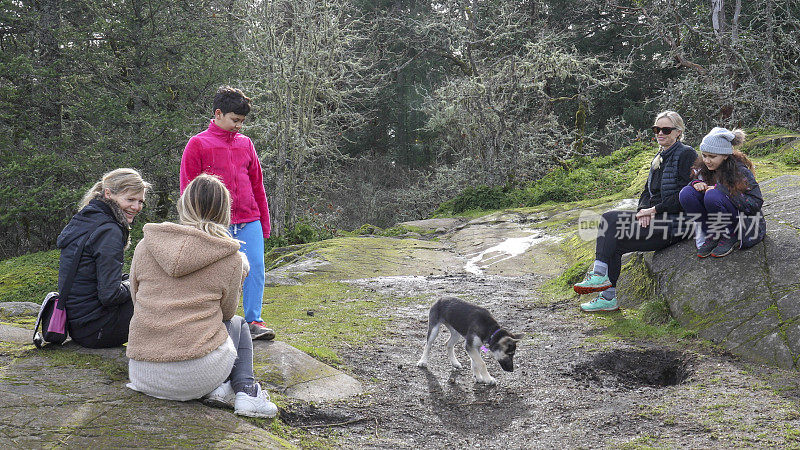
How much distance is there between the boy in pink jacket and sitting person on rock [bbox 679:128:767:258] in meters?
4.27

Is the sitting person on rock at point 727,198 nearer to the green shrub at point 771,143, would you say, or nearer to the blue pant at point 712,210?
the blue pant at point 712,210

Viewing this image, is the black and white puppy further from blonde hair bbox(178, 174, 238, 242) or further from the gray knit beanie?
the gray knit beanie

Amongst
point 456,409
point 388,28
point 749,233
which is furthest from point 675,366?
point 388,28

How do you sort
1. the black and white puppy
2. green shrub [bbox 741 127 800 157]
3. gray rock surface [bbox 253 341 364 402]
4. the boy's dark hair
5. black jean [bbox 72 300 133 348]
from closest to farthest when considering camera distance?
black jean [bbox 72 300 133 348], gray rock surface [bbox 253 341 364 402], the boy's dark hair, the black and white puppy, green shrub [bbox 741 127 800 157]

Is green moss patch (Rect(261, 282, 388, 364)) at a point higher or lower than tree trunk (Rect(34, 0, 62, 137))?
lower

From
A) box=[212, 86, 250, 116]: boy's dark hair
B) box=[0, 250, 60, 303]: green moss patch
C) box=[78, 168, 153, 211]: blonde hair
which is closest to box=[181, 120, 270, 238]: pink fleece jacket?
box=[212, 86, 250, 116]: boy's dark hair

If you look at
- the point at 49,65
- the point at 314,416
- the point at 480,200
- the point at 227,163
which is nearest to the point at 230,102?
the point at 227,163

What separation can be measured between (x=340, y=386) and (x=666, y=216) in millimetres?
4044

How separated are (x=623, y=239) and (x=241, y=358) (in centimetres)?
447

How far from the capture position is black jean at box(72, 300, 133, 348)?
13.6ft

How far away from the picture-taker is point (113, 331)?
4.20 metres

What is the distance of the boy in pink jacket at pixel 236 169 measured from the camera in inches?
195

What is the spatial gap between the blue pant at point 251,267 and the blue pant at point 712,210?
425 centimetres

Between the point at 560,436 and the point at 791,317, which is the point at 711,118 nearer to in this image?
the point at 791,317
